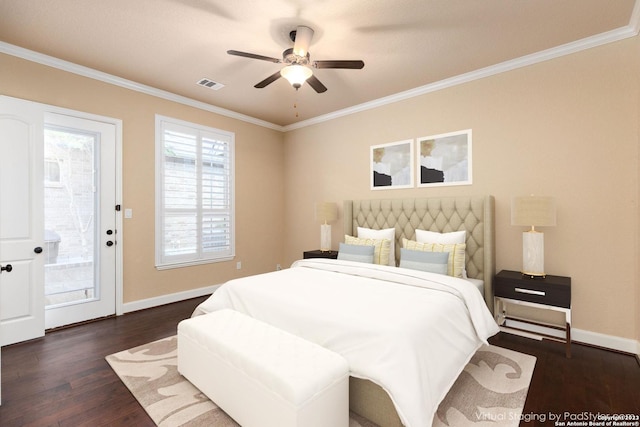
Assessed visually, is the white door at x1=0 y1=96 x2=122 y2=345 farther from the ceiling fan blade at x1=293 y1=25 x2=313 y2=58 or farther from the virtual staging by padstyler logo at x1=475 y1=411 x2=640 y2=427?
the virtual staging by padstyler logo at x1=475 y1=411 x2=640 y2=427

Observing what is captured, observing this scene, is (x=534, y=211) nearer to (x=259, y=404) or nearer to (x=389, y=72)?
(x=389, y=72)

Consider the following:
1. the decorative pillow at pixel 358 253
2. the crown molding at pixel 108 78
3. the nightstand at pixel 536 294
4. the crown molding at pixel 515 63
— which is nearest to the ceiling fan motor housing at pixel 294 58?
the crown molding at pixel 515 63

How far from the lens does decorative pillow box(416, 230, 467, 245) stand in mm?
3404

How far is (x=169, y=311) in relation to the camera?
3986 millimetres

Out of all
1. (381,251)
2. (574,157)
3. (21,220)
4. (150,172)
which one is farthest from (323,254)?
(21,220)

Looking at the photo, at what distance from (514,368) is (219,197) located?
427cm

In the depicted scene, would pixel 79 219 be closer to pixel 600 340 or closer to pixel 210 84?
pixel 210 84

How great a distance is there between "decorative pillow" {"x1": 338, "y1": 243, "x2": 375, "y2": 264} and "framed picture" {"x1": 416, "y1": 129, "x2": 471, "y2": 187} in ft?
3.78

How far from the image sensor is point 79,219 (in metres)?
3.52

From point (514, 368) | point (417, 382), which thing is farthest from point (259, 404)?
point (514, 368)

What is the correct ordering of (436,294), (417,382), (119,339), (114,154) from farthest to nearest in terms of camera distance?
(114,154) → (119,339) → (436,294) → (417,382)

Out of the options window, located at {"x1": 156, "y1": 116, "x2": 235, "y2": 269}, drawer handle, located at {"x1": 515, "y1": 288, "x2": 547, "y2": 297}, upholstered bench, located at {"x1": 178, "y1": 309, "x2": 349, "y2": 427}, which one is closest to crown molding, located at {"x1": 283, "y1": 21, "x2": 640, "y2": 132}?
window, located at {"x1": 156, "y1": 116, "x2": 235, "y2": 269}

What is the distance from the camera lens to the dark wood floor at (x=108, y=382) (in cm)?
197

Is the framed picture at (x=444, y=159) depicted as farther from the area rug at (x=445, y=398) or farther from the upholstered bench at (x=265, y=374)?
the upholstered bench at (x=265, y=374)
